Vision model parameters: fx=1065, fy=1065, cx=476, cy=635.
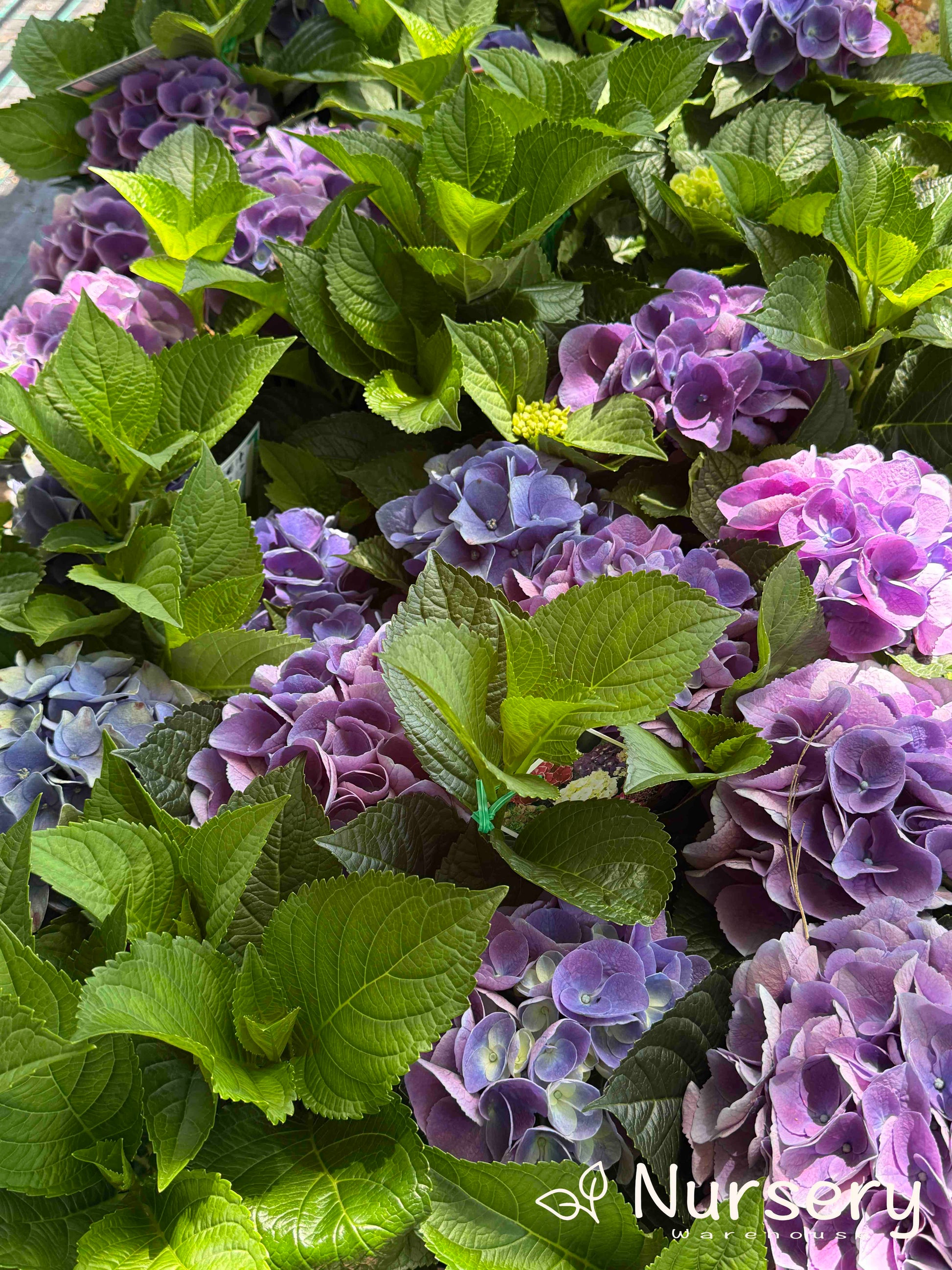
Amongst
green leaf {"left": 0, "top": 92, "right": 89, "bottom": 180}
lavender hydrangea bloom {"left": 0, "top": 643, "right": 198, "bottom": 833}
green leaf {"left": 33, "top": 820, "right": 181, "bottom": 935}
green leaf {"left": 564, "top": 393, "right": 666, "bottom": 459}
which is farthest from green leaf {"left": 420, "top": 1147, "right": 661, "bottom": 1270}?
green leaf {"left": 0, "top": 92, "right": 89, "bottom": 180}

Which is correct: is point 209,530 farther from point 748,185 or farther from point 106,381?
point 748,185

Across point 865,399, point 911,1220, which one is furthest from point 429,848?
point 865,399

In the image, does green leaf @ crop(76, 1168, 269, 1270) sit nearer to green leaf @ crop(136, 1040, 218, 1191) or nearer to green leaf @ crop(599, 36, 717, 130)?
green leaf @ crop(136, 1040, 218, 1191)

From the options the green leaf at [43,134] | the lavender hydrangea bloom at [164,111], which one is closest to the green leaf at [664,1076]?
the lavender hydrangea bloom at [164,111]

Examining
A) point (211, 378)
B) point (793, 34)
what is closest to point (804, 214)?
point (793, 34)

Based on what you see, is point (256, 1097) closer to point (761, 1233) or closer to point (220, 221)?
point (761, 1233)
